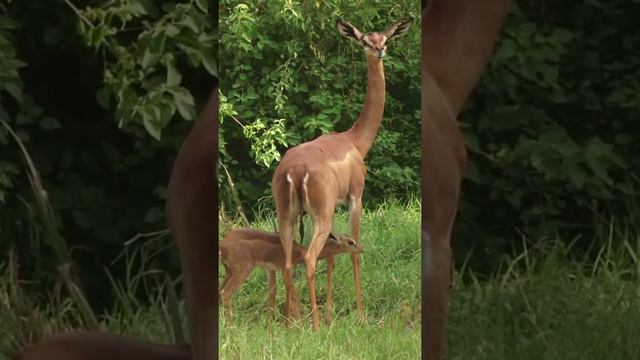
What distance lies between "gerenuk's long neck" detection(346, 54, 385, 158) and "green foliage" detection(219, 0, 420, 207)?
0.08ft

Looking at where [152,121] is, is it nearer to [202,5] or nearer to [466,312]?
[202,5]

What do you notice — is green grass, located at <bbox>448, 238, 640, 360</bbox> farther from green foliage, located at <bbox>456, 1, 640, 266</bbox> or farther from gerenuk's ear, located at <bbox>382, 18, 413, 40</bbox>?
gerenuk's ear, located at <bbox>382, 18, 413, 40</bbox>

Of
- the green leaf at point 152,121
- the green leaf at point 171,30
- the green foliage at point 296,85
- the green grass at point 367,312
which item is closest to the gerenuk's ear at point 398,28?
the green foliage at point 296,85

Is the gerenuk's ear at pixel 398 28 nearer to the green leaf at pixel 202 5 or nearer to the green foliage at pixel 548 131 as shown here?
the green foliage at pixel 548 131

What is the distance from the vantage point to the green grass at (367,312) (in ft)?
9.00

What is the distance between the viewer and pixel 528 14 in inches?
103

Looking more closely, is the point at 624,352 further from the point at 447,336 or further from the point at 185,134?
the point at 185,134

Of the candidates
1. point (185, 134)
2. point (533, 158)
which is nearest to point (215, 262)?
point (185, 134)

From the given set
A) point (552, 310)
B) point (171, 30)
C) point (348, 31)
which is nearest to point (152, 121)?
point (171, 30)

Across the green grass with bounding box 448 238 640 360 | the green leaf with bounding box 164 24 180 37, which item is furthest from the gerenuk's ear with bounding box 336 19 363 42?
the green grass with bounding box 448 238 640 360

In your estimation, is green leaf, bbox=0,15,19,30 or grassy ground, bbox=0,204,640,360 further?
green leaf, bbox=0,15,19,30

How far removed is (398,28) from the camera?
2689 mm

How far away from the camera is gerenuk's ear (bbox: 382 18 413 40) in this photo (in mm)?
2688

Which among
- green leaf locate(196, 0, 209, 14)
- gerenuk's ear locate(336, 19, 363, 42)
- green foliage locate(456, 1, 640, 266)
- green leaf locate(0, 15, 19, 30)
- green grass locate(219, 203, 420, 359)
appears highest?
green leaf locate(196, 0, 209, 14)
